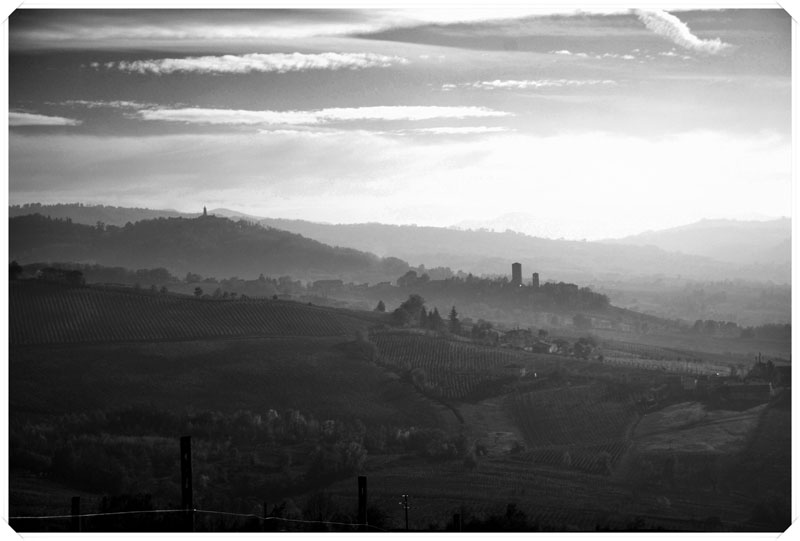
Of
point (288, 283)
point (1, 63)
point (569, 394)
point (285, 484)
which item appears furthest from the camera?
point (288, 283)

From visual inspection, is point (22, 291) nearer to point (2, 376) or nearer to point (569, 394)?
point (2, 376)

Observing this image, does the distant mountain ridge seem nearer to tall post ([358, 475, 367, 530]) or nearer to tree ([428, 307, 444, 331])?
tree ([428, 307, 444, 331])

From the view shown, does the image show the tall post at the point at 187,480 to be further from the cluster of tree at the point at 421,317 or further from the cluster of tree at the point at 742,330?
the cluster of tree at the point at 742,330

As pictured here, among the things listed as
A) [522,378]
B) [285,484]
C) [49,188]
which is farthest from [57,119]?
[522,378]

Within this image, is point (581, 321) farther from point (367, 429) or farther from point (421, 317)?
point (367, 429)

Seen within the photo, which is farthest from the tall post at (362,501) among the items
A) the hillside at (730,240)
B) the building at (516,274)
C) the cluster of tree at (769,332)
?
the hillside at (730,240)

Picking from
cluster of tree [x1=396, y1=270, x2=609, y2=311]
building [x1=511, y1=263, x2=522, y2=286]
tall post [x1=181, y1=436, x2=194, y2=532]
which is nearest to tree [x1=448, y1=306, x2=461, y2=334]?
cluster of tree [x1=396, y1=270, x2=609, y2=311]
